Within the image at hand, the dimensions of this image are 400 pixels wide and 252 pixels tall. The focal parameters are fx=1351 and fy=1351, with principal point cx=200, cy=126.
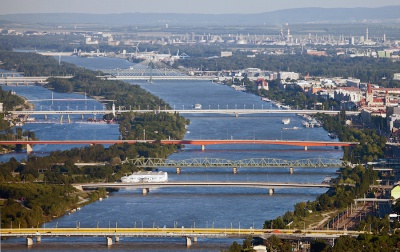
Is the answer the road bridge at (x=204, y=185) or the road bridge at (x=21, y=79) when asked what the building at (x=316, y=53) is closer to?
the road bridge at (x=21, y=79)

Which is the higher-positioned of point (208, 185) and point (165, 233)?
point (165, 233)

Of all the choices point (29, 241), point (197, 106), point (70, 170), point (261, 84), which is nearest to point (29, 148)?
point (70, 170)

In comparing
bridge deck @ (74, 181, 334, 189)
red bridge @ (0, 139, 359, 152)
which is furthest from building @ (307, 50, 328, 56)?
bridge deck @ (74, 181, 334, 189)

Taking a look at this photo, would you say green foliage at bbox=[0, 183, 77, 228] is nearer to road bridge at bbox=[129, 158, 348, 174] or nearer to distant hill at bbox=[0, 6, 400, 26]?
road bridge at bbox=[129, 158, 348, 174]

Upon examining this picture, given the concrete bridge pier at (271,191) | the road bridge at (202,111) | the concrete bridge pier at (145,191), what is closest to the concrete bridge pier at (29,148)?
the concrete bridge pier at (145,191)

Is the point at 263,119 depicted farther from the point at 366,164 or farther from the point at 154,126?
the point at 366,164

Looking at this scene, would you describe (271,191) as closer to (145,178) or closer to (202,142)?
(145,178)

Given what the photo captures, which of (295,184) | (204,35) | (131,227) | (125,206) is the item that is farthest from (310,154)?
(204,35)
